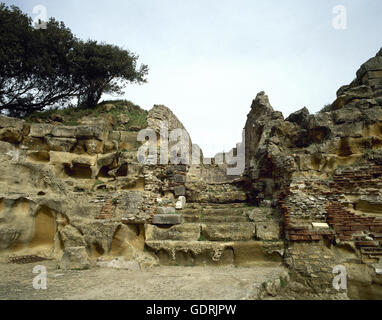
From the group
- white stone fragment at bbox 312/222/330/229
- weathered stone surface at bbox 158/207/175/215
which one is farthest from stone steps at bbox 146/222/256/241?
white stone fragment at bbox 312/222/330/229

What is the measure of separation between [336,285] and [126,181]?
555 centimetres

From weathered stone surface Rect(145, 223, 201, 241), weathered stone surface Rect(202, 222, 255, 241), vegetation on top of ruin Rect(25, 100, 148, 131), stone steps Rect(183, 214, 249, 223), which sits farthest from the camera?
vegetation on top of ruin Rect(25, 100, 148, 131)

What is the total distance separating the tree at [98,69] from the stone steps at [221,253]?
12344 millimetres

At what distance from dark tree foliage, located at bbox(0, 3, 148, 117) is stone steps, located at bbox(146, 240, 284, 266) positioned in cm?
1264

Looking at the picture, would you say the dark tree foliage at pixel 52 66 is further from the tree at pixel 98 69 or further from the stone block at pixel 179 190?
the stone block at pixel 179 190

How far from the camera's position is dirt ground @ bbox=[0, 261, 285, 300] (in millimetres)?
4020

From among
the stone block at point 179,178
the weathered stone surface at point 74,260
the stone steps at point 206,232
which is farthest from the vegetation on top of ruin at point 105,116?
the weathered stone surface at point 74,260

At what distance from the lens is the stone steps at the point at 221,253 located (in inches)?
223

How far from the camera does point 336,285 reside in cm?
482

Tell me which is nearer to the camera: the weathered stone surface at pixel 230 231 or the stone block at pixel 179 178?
the weathered stone surface at pixel 230 231

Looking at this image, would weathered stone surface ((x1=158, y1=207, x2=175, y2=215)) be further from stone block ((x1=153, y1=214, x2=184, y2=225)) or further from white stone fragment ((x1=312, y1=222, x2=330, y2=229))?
white stone fragment ((x1=312, y1=222, x2=330, y2=229))

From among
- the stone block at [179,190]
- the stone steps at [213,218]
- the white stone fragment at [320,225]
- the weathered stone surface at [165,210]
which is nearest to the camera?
the white stone fragment at [320,225]

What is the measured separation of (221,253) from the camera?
578cm
